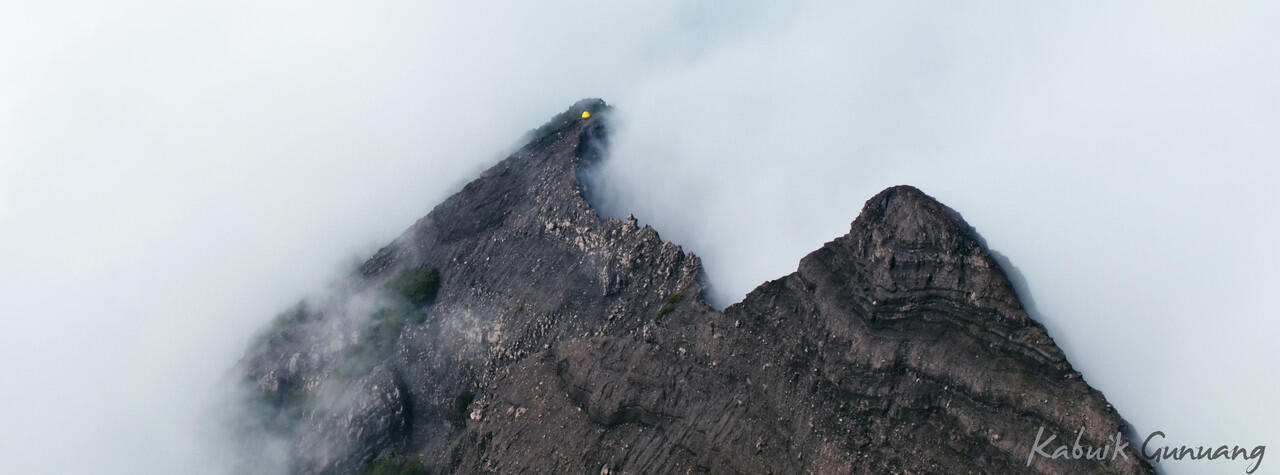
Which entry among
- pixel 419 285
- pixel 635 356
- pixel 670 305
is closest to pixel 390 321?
pixel 419 285

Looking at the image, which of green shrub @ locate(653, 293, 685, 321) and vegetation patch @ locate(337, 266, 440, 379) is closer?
green shrub @ locate(653, 293, 685, 321)

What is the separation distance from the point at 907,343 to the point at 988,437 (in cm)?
610

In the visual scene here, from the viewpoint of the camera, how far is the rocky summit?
54.8 m

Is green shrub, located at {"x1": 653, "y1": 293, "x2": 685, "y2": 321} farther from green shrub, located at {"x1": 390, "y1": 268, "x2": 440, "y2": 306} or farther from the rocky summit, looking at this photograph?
green shrub, located at {"x1": 390, "y1": 268, "x2": 440, "y2": 306}

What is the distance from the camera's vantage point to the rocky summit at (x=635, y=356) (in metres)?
54.8

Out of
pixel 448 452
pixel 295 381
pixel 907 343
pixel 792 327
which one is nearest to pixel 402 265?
pixel 295 381

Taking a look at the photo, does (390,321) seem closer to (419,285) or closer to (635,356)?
(419,285)

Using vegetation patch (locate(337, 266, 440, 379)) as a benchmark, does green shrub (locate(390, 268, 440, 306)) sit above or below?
above

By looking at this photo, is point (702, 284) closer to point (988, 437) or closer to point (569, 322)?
point (569, 322)

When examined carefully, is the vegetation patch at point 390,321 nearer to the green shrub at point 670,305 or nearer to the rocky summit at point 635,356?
the rocky summit at point 635,356

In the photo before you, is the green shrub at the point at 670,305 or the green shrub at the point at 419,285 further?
the green shrub at the point at 419,285

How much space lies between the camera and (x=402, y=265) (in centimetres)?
8525

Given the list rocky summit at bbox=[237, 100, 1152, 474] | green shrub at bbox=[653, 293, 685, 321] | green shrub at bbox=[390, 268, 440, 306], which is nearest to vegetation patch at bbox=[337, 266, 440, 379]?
green shrub at bbox=[390, 268, 440, 306]

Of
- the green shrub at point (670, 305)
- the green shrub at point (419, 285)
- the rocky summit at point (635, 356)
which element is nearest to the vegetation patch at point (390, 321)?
the green shrub at point (419, 285)
